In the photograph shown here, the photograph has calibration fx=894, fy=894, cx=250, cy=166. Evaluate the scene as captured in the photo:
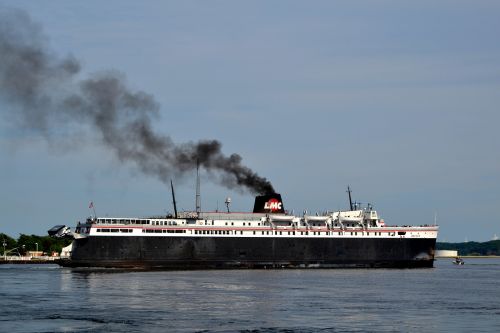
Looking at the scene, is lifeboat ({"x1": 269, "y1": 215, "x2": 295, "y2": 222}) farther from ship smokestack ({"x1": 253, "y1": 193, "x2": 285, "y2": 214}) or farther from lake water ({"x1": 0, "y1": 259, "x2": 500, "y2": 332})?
lake water ({"x1": 0, "y1": 259, "x2": 500, "y2": 332})

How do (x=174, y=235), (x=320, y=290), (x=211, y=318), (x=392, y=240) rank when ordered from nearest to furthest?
(x=211, y=318)
(x=320, y=290)
(x=174, y=235)
(x=392, y=240)

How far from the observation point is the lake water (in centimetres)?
4922

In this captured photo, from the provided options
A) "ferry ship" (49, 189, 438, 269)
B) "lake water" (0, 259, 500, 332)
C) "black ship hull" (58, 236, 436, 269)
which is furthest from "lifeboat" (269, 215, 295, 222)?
"lake water" (0, 259, 500, 332)

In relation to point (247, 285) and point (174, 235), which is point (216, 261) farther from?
point (247, 285)

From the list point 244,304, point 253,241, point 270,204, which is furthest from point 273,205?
point 244,304

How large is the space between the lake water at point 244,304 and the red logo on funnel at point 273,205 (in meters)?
23.9

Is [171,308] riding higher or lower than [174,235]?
lower

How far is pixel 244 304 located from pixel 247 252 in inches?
1980

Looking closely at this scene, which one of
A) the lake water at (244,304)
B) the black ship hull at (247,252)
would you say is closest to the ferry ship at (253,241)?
the black ship hull at (247,252)

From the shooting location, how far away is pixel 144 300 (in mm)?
63219

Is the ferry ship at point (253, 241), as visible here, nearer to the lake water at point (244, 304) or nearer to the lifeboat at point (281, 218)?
the lifeboat at point (281, 218)

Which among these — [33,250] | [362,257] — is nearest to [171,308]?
[362,257]

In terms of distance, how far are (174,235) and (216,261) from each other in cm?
618

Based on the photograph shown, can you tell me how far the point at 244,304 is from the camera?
201ft
